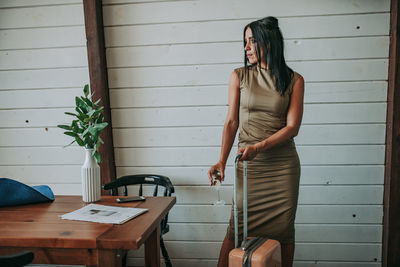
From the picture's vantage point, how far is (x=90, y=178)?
173 cm

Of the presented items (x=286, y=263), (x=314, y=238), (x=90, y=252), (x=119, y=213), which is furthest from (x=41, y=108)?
(x=314, y=238)

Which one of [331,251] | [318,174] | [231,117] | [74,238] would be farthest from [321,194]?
[74,238]

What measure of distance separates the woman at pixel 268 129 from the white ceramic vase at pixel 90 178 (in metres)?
0.59

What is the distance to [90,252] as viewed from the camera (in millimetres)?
1297

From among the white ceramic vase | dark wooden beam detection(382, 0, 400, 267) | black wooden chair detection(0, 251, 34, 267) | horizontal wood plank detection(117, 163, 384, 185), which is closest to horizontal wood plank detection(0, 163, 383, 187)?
horizontal wood plank detection(117, 163, 384, 185)

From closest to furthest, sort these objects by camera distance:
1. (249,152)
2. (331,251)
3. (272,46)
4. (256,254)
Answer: (256,254) → (249,152) → (272,46) → (331,251)

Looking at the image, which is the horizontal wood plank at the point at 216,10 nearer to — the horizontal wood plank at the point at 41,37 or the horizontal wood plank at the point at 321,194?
the horizontal wood plank at the point at 41,37

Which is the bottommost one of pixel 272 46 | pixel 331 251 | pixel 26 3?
pixel 331 251

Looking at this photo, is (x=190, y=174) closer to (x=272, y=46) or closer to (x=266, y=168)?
(x=266, y=168)

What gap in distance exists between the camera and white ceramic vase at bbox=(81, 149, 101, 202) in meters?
1.72

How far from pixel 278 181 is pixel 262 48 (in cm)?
Answer: 73

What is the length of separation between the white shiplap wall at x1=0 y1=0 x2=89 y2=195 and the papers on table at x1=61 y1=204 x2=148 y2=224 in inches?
44.4

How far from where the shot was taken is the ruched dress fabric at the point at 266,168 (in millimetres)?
1862

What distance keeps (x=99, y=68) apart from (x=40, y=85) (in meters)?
0.54
